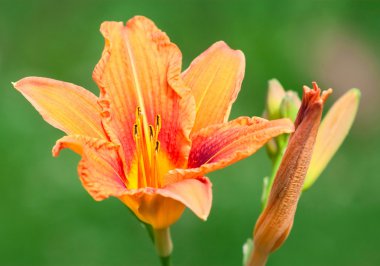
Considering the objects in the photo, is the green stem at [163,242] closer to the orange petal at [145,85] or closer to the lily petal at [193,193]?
the orange petal at [145,85]

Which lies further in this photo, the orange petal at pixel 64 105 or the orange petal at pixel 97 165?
the orange petal at pixel 64 105

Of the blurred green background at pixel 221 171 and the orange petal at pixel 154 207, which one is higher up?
the orange petal at pixel 154 207

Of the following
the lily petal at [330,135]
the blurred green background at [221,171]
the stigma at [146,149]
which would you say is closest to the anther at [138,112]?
the stigma at [146,149]

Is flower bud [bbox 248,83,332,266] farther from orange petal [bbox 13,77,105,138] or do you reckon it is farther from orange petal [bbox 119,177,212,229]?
orange petal [bbox 13,77,105,138]

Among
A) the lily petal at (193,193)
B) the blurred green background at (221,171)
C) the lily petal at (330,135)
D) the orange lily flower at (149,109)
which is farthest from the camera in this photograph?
the blurred green background at (221,171)

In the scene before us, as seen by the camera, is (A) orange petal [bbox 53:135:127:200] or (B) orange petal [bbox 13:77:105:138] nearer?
(A) orange petal [bbox 53:135:127:200]

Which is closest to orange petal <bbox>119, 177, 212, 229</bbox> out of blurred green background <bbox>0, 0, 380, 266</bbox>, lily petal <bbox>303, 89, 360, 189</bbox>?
lily petal <bbox>303, 89, 360, 189</bbox>

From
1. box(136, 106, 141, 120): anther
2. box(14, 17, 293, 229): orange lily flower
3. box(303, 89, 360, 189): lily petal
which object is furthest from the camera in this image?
box(303, 89, 360, 189): lily petal

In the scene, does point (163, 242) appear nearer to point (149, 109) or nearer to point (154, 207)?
point (154, 207)
